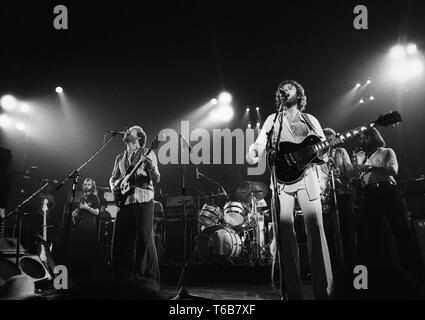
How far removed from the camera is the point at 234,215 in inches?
338

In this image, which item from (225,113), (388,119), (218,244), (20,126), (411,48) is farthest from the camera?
(225,113)

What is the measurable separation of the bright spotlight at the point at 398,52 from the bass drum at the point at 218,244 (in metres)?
7.90

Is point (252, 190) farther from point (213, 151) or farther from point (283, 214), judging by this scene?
point (283, 214)

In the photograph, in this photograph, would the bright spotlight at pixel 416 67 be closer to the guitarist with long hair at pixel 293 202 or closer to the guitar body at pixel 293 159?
the guitarist with long hair at pixel 293 202

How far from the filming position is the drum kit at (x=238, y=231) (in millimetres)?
7832

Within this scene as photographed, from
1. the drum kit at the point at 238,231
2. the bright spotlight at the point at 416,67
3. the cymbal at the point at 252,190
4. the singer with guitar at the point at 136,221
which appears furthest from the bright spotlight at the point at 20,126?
the bright spotlight at the point at 416,67

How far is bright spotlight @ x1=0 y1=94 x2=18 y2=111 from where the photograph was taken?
38.7 ft

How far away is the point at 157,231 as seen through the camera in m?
9.16

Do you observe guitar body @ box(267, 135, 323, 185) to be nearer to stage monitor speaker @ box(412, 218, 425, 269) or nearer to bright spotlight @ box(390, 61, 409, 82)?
stage monitor speaker @ box(412, 218, 425, 269)

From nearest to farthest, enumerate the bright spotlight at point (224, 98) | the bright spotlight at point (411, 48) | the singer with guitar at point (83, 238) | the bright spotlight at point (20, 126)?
the singer with guitar at point (83, 238) → the bright spotlight at point (411, 48) → the bright spotlight at point (20, 126) → the bright spotlight at point (224, 98)

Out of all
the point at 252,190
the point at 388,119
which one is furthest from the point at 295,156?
the point at 252,190

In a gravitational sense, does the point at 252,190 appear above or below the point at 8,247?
above

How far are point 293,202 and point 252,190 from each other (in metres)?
5.40
